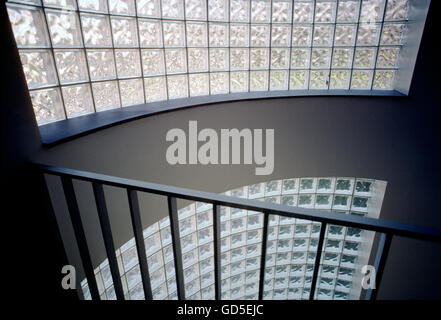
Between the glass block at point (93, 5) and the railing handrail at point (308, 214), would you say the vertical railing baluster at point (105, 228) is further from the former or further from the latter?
the glass block at point (93, 5)

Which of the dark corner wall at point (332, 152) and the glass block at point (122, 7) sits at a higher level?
the glass block at point (122, 7)

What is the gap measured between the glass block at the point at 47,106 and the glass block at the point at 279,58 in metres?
3.17

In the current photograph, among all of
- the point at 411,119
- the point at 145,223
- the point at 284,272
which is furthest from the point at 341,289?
the point at 145,223

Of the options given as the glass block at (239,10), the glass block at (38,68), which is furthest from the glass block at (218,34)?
the glass block at (38,68)

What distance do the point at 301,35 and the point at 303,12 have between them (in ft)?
1.07

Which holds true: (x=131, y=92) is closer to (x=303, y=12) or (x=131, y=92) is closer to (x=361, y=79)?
(x=303, y=12)

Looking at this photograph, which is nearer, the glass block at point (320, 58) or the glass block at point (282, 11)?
the glass block at point (282, 11)

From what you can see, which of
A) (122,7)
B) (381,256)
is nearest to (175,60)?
(122,7)

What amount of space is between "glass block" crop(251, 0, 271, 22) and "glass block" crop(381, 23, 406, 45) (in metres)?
1.83

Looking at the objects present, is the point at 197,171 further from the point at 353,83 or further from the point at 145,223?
the point at 353,83

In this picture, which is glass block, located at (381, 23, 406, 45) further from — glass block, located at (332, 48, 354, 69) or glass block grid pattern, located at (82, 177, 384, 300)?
glass block grid pattern, located at (82, 177, 384, 300)

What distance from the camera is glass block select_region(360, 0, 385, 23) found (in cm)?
423

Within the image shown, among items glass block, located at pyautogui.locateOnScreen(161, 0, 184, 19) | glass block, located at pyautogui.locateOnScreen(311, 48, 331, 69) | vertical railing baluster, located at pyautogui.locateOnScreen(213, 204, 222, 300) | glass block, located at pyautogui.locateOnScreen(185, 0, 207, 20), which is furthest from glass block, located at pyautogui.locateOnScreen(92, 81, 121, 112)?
glass block, located at pyautogui.locateOnScreen(311, 48, 331, 69)

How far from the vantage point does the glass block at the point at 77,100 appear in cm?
297
